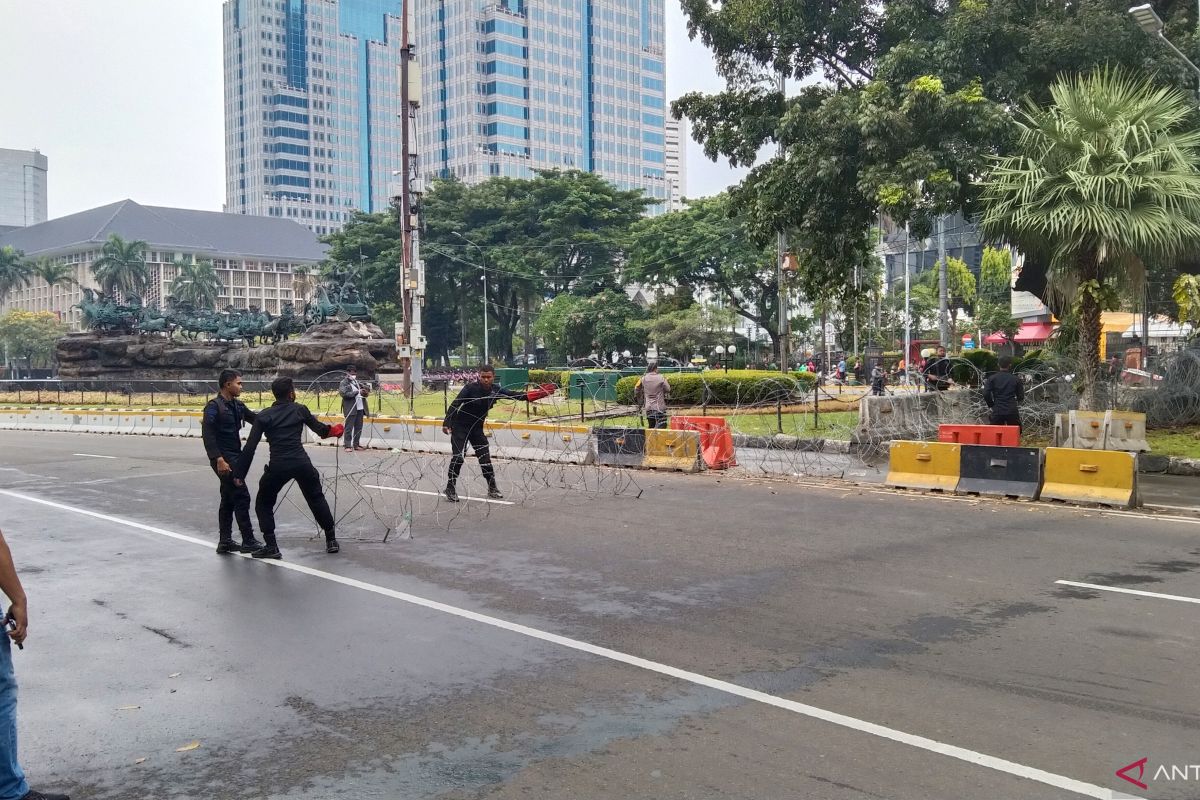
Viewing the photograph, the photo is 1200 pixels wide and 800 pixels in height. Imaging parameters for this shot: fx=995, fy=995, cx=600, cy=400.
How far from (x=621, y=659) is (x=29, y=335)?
401ft

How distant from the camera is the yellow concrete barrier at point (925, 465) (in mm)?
14430

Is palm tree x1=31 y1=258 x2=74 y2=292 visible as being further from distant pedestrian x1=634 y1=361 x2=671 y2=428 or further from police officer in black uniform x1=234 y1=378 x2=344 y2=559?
police officer in black uniform x1=234 y1=378 x2=344 y2=559

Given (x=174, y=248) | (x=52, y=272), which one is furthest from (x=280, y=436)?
(x=174, y=248)

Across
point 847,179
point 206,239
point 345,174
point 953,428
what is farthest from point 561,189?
point 345,174

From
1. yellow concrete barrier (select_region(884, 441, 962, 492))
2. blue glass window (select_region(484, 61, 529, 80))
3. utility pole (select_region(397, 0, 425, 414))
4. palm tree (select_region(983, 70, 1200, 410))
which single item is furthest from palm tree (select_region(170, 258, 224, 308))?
yellow concrete barrier (select_region(884, 441, 962, 492))

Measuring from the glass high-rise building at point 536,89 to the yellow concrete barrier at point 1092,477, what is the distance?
124 metres

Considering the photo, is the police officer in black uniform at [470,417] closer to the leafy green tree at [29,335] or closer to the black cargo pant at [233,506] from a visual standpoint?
the black cargo pant at [233,506]

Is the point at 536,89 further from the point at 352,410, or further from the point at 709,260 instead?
the point at 352,410

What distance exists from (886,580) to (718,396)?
19.7m

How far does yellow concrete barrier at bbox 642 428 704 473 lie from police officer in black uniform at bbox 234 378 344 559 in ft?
28.4

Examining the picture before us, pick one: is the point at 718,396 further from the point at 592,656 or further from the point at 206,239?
the point at 206,239

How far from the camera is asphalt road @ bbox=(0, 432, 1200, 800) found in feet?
15.4

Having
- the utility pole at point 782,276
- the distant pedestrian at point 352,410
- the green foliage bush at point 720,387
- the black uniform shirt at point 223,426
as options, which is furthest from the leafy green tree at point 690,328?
the black uniform shirt at point 223,426

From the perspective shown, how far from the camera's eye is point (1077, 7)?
19.8 m
